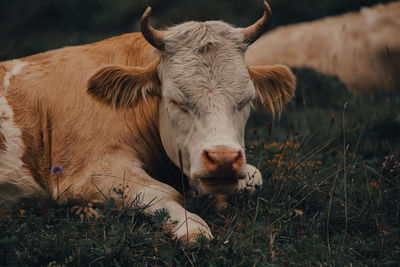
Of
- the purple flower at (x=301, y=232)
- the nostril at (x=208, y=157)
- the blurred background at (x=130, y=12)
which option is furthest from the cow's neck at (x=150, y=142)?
the blurred background at (x=130, y=12)

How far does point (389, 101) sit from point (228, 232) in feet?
15.5

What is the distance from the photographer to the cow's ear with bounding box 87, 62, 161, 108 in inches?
145

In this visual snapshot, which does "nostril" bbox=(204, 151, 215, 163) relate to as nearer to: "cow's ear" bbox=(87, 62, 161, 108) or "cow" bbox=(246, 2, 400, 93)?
"cow's ear" bbox=(87, 62, 161, 108)

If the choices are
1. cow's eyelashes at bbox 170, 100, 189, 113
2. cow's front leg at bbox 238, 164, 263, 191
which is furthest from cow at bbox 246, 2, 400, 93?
cow's eyelashes at bbox 170, 100, 189, 113

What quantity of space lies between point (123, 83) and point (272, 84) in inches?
54.3

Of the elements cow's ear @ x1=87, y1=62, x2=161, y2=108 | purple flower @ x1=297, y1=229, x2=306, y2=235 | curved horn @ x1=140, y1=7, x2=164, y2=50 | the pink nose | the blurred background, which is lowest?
the blurred background

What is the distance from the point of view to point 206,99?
3.25m

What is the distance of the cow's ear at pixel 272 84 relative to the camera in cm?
404

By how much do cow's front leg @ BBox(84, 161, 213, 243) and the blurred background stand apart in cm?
1126

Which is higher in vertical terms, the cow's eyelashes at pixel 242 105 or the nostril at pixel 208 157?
the cow's eyelashes at pixel 242 105

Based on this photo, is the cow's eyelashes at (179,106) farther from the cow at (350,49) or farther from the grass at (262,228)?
the cow at (350,49)

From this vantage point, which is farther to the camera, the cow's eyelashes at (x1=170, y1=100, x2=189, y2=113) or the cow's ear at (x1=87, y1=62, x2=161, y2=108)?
the cow's ear at (x1=87, y1=62, x2=161, y2=108)

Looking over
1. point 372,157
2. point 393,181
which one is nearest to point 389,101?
point 372,157

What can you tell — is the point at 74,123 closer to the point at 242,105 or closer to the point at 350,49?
the point at 242,105
